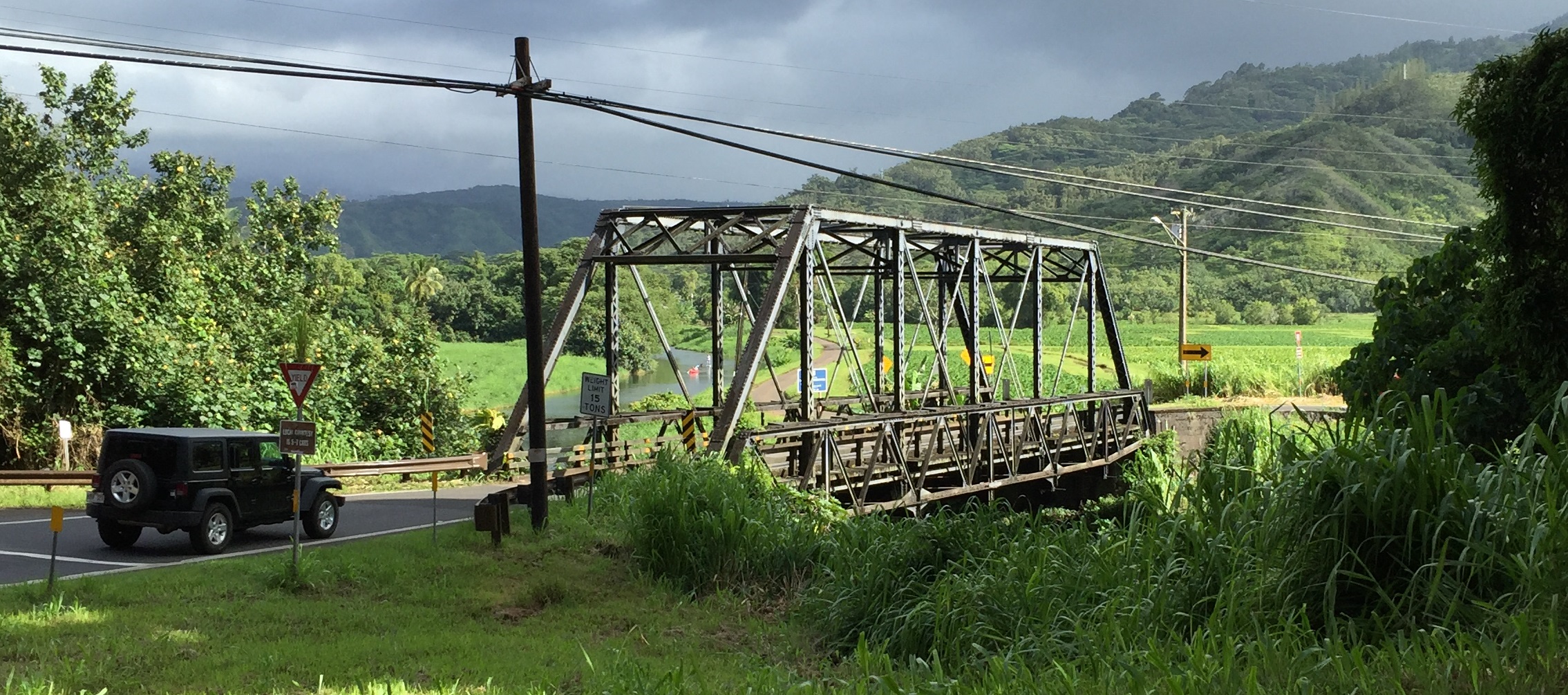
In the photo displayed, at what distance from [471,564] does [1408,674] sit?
1017cm

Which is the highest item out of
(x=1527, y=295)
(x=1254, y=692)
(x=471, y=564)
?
(x=1527, y=295)

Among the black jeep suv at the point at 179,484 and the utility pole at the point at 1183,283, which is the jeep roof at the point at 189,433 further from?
the utility pole at the point at 1183,283

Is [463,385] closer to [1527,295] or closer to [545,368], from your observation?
[545,368]

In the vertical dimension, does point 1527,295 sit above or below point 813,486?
above

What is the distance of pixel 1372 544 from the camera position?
21.6 feet

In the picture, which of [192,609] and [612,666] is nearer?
[612,666]

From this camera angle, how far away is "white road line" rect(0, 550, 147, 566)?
14531mm

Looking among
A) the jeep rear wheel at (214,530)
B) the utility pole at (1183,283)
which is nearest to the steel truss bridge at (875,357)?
the jeep rear wheel at (214,530)

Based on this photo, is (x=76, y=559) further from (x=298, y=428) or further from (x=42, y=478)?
(x=42, y=478)

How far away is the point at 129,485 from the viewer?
1520 centimetres

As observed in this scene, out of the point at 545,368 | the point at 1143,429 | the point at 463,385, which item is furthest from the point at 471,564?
the point at 463,385

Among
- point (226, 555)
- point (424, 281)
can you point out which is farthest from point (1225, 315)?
point (226, 555)

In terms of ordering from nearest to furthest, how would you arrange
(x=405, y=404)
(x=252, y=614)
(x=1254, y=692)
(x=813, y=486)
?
1. (x=1254, y=692)
2. (x=252, y=614)
3. (x=813, y=486)
4. (x=405, y=404)

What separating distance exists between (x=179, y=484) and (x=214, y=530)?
753mm
